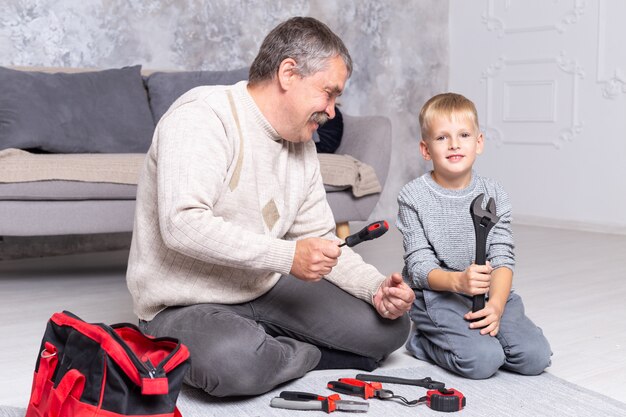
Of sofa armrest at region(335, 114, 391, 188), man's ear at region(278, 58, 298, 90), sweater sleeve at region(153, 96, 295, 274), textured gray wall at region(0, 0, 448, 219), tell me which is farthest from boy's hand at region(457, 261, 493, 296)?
textured gray wall at region(0, 0, 448, 219)

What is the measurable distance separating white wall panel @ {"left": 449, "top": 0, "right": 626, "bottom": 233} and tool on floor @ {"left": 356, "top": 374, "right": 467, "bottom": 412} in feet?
9.77

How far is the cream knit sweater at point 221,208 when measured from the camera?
159cm

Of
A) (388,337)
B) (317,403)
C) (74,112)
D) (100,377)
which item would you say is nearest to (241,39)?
(74,112)

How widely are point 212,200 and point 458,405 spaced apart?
631mm

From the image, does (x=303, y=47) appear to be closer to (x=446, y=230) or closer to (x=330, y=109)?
(x=330, y=109)

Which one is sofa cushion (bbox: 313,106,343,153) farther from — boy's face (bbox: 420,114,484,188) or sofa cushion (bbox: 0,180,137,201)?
boy's face (bbox: 420,114,484,188)

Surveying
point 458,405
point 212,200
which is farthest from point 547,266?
point 212,200

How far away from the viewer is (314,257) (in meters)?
1.58

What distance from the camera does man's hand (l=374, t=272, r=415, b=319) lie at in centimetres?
180

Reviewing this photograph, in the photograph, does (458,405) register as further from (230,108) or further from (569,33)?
(569,33)

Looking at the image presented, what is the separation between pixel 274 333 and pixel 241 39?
259 cm

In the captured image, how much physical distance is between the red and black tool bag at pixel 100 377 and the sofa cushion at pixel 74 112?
5.80ft

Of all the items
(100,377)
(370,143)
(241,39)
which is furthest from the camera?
(241,39)

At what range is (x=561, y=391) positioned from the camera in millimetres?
1777
